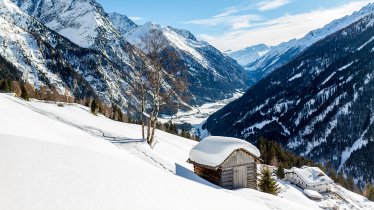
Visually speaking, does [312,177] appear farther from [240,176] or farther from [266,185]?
[240,176]

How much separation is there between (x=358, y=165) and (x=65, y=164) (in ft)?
695

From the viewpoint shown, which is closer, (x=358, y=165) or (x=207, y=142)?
(x=207, y=142)

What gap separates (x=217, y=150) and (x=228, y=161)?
1.42 metres

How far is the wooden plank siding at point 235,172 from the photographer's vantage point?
3369cm

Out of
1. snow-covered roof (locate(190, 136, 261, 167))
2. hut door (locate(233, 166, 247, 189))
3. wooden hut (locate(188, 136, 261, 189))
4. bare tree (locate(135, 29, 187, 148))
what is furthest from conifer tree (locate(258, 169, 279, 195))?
bare tree (locate(135, 29, 187, 148))

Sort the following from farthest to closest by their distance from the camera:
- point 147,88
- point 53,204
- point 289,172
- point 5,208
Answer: point 289,172
point 147,88
point 53,204
point 5,208

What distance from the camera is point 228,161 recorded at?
112 feet

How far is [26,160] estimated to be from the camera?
42.9ft

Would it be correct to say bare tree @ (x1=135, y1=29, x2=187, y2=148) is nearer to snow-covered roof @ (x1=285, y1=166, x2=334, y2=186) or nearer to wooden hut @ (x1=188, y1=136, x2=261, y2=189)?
wooden hut @ (x1=188, y1=136, x2=261, y2=189)

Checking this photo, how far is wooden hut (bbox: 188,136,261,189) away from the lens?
3353 cm

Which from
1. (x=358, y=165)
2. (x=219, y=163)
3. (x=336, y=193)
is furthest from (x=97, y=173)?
(x=358, y=165)

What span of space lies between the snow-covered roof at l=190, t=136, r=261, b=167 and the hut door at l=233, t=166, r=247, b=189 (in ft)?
5.90

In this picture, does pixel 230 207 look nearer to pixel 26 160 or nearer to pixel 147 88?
pixel 26 160

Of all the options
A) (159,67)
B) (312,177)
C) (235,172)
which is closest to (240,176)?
(235,172)
